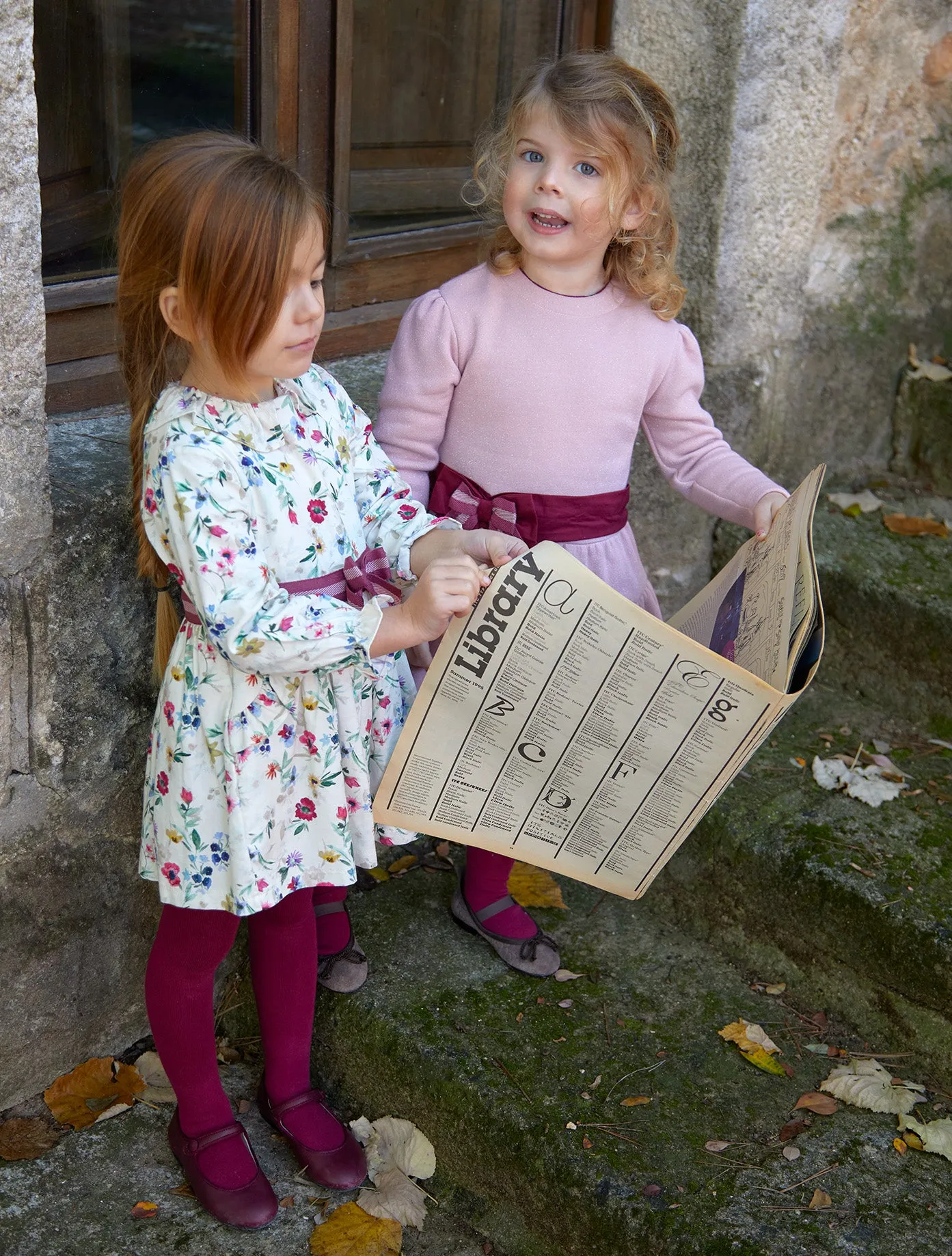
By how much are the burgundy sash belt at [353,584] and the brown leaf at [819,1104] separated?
95 cm

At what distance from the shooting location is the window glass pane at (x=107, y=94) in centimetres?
198

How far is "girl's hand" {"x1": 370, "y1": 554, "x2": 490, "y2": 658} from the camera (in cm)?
149

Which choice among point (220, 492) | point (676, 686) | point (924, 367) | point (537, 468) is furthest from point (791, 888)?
point (924, 367)

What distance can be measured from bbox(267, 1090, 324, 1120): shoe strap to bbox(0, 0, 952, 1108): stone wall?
1.02 ft

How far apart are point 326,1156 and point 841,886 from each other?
2.99 ft

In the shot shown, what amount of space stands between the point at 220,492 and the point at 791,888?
1.19m

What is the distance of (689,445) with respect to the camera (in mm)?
2062

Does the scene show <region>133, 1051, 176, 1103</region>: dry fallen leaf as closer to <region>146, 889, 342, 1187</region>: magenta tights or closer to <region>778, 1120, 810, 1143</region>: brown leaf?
<region>146, 889, 342, 1187</region>: magenta tights

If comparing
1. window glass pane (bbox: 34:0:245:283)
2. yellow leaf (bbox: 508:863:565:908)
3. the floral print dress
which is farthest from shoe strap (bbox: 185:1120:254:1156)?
window glass pane (bbox: 34:0:245:283)

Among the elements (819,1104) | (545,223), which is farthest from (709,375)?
(819,1104)

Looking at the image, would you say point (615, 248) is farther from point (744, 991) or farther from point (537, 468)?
point (744, 991)

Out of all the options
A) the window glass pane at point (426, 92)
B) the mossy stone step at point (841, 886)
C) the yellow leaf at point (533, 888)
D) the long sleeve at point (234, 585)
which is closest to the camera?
the long sleeve at point (234, 585)

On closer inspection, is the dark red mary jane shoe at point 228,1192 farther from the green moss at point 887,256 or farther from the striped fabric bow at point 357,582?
the green moss at point 887,256

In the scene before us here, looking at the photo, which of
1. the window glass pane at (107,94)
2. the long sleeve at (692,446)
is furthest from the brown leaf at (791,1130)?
the window glass pane at (107,94)
